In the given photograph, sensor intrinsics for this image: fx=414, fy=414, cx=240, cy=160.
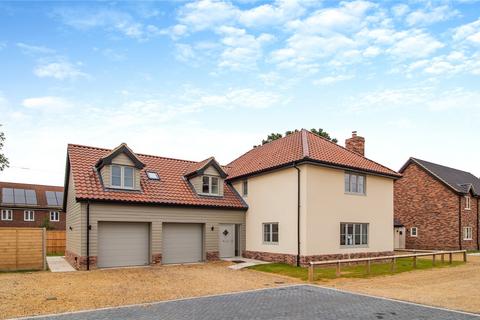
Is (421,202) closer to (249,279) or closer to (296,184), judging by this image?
(296,184)

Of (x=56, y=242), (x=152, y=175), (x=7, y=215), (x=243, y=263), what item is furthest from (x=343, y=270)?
(x=7, y=215)

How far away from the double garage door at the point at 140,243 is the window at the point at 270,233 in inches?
144

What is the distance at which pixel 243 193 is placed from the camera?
25969 mm

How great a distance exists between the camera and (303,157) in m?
20.7

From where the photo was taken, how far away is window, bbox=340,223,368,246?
22.3m

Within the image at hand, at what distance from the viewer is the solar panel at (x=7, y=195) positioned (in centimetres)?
4763

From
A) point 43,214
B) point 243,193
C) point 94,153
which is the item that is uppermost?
point 94,153

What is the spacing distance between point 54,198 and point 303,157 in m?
40.4

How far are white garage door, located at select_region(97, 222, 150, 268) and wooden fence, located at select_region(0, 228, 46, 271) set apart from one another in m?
2.61

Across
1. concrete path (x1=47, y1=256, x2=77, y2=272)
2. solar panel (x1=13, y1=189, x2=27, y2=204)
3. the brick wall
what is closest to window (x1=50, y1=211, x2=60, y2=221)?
the brick wall

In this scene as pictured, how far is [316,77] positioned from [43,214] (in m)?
43.1

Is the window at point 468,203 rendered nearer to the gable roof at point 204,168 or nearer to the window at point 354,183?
the window at point 354,183

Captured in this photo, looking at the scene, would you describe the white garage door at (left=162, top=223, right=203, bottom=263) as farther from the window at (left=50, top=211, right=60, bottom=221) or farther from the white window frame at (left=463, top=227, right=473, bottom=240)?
the window at (left=50, top=211, right=60, bottom=221)

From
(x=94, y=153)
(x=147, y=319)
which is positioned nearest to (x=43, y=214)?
(x=94, y=153)
